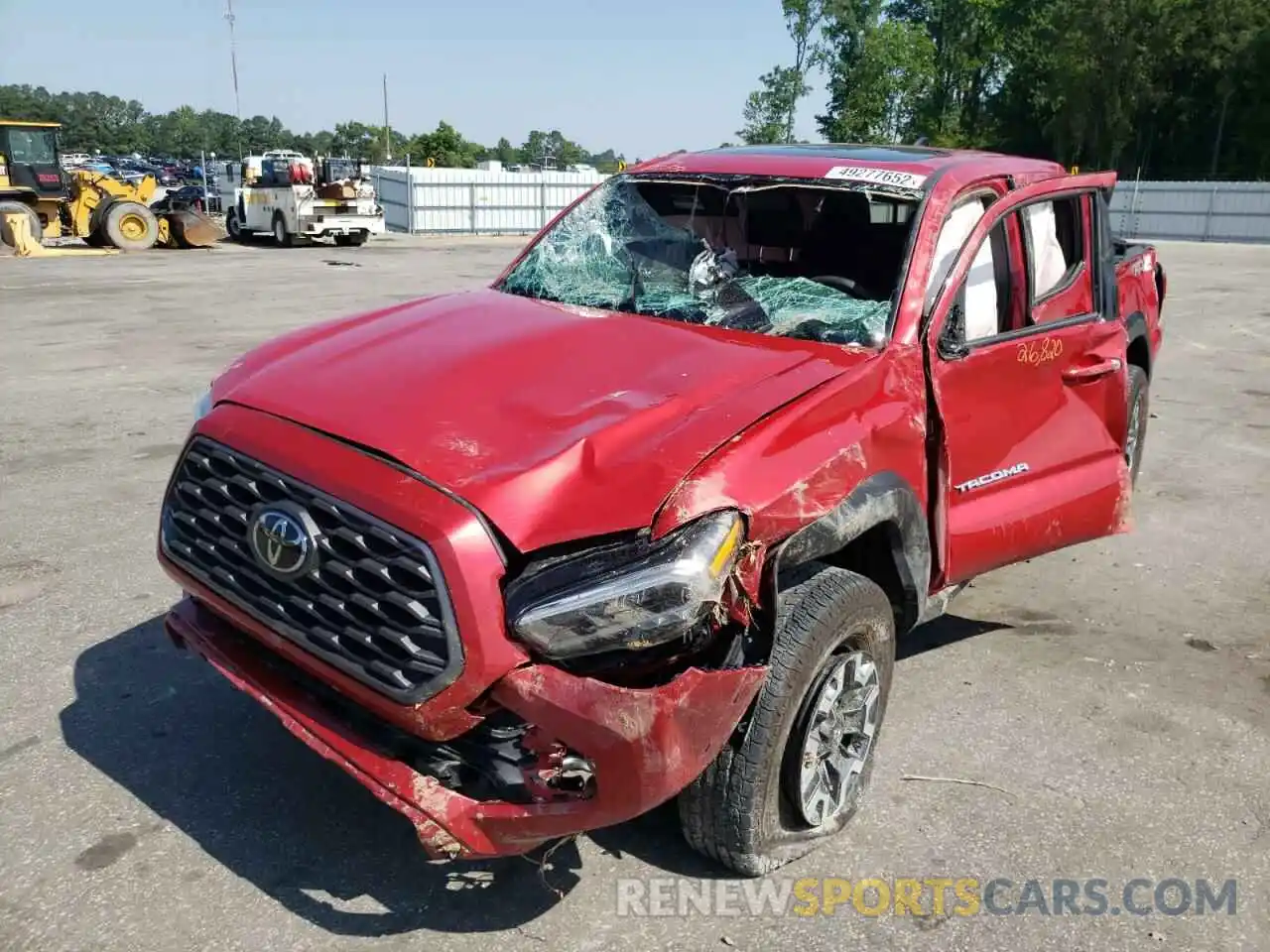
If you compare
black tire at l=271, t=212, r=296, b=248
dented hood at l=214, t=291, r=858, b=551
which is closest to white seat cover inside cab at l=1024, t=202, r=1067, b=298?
dented hood at l=214, t=291, r=858, b=551

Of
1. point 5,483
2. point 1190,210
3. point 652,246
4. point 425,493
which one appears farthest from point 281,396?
point 1190,210

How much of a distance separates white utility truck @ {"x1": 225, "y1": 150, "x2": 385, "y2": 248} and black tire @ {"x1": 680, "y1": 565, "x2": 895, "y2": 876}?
2460cm

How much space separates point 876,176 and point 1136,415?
3066 mm

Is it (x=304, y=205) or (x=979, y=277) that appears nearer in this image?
(x=979, y=277)

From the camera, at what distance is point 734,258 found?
3.97 m

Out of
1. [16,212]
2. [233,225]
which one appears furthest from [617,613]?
[233,225]

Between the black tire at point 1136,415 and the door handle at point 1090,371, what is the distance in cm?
175

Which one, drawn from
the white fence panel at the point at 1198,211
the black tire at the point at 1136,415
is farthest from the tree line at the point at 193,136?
the black tire at the point at 1136,415

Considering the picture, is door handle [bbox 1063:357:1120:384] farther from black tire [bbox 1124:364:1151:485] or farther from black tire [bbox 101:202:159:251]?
black tire [bbox 101:202:159:251]

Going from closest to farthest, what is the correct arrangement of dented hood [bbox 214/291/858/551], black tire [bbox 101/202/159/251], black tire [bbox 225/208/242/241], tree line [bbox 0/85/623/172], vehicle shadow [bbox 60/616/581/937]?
dented hood [bbox 214/291/858/551], vehicle shadow [bbox 60/616/581/937], black tire [bbox 101/202/159/251], black tire [bbox 225/208/242/241], tree line [bbox 0/85/623/172]

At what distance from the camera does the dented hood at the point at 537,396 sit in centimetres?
248

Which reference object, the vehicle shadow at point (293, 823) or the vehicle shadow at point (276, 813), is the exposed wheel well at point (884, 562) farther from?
the vehicle shadow at point (276, 813)

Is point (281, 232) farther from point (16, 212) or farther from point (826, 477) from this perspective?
point (826, 477)

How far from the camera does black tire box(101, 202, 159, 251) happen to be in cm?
2219
